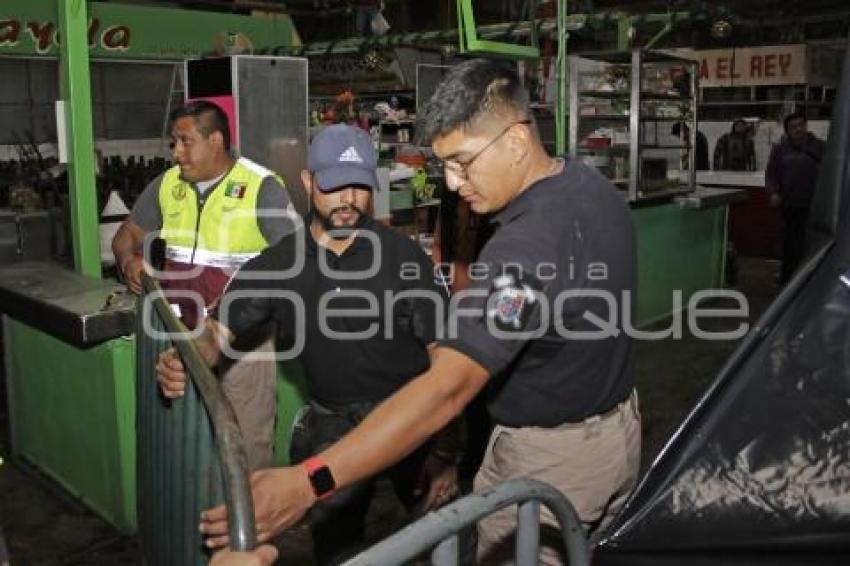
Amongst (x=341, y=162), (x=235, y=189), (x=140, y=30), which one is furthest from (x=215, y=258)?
(x=140, y=30)

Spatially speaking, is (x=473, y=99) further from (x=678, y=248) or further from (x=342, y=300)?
(x=678, y=248)

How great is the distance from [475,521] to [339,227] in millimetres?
1469

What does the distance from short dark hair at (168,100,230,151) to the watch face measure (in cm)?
228

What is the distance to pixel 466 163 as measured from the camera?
2.00 metres

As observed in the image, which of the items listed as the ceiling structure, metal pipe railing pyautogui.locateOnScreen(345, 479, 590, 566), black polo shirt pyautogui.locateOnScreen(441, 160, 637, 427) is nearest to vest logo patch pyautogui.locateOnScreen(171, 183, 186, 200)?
black polo shirt pyautogui.locateOnScreen(441, 160, 637, 427)

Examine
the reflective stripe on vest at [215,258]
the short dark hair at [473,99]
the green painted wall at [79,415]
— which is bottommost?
the green painted wall at [79,415]

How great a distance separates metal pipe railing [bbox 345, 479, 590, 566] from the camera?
4.32 feet

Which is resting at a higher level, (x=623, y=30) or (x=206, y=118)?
(x=623, y=30)

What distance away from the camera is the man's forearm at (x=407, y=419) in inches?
63.7

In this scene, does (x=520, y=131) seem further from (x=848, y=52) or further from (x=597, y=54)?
(x=597, y=54)

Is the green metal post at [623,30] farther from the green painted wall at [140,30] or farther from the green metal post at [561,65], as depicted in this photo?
the green painted wall at [140,30]

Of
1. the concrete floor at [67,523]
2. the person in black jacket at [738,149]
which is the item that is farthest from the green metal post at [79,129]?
the person in black jacket at [738,149]

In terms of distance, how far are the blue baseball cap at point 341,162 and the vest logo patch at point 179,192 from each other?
976mm

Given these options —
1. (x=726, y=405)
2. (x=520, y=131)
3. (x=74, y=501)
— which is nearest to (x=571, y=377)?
(x=726, y=405)
